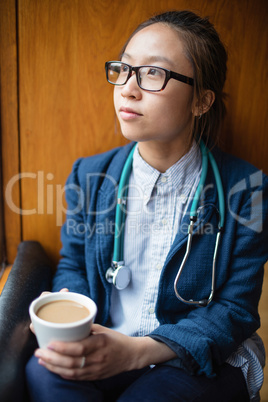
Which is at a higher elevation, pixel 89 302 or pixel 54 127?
pixel 54 127

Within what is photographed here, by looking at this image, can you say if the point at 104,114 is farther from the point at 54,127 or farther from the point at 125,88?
the point at 125,88

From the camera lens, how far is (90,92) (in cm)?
139

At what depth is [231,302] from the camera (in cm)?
111

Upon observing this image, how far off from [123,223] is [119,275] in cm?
17

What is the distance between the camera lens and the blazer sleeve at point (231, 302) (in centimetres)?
100

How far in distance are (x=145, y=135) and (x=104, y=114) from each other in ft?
1.30

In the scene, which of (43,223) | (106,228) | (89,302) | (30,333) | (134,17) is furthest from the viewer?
(43,223)

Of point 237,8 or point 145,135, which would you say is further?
point 237,8

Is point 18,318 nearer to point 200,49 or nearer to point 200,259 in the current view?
point 200,259

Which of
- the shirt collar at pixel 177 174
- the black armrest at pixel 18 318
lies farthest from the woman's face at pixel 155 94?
the black armrest at pixel 18 318

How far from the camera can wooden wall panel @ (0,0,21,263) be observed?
129 cm

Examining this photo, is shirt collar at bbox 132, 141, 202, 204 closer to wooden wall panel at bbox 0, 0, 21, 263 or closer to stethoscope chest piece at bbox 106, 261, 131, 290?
stethoscope chest piece at bbox 106, 261, 131, 290

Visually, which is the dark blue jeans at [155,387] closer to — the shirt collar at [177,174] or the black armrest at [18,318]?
the black armrest at [18,318]

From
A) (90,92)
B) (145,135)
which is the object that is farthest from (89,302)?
(90,92)
